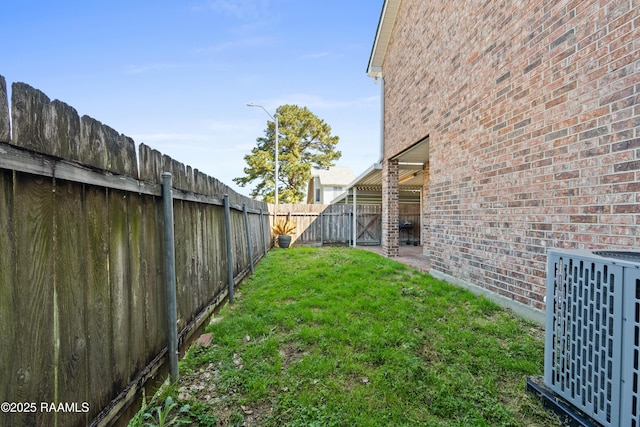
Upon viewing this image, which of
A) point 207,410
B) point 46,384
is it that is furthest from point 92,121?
point 207,410

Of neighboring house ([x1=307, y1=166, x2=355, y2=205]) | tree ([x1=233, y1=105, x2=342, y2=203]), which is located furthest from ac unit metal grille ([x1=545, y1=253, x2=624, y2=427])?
tree ([x1=233, y1=105, x2=342, y2=203])

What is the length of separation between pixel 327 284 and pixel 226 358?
97.5 inches

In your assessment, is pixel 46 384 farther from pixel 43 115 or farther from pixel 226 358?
pixel 226 358

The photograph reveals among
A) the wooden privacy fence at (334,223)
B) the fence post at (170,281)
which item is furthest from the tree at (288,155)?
the fence post at (170,281)

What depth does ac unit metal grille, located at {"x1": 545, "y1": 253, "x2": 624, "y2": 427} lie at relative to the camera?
1.48 metres

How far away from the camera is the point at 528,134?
3346 millimetres

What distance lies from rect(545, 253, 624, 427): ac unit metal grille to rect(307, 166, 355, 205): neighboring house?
19.7 metres

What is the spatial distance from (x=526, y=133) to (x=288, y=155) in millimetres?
23353

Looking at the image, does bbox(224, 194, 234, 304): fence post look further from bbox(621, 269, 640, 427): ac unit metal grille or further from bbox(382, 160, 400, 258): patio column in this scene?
bbox(382, 160, 400, 258): patio column

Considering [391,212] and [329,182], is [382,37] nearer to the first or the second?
[391,212]

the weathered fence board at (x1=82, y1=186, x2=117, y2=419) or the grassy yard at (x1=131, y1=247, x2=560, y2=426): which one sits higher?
the weathered fence board at (x1=82, y1=186, x2=117, y2=419)

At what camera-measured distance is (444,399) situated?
80.7 inches

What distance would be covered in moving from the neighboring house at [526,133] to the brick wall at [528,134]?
11 mm

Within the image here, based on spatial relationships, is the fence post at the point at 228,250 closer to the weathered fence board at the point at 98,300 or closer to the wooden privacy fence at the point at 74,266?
the wooden privacy fence at the point at 74,266
